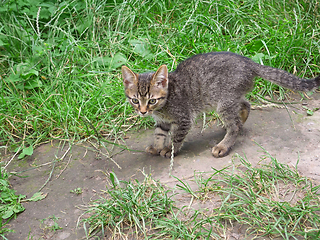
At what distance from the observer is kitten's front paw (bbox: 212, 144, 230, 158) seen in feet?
12.5

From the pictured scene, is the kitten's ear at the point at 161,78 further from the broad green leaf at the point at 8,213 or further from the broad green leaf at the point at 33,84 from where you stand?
the broad green leaf at the point at 33,84

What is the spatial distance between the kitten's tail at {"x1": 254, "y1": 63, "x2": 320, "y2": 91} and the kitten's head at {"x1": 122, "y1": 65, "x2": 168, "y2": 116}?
1.14 m

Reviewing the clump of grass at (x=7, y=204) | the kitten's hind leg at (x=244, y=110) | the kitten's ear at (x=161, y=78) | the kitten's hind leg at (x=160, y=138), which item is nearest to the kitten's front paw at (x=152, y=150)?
the kitten's hind leg at (x=160, y=138)

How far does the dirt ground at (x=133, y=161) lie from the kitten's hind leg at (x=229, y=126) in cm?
9

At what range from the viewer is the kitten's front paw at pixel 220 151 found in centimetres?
380

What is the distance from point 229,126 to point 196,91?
1.98 ft

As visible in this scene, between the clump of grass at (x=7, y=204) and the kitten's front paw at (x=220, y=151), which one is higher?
the kitten's front paw at (x=220, y=151)

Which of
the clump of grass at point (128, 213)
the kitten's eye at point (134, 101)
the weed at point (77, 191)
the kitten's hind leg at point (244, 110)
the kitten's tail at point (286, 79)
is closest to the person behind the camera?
the clump of grass at point (128, 213)


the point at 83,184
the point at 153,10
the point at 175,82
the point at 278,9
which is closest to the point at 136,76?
the point at 175,82

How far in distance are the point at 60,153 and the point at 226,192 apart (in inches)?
89.6

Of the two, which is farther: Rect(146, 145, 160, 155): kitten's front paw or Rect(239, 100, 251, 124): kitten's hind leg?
Rect(239, 100, 251, 124): kitten's hind leg

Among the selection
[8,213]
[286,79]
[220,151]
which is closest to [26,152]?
[8,213]

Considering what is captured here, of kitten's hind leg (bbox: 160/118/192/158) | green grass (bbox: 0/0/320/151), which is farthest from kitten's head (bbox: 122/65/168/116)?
green grass (bbox: 0/0/320/151)

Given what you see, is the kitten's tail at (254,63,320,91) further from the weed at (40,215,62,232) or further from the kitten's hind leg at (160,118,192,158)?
the weed at (40,215,62,232)
